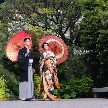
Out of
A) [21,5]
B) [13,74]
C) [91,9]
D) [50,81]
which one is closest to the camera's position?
[50,81]

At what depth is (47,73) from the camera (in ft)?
37.1

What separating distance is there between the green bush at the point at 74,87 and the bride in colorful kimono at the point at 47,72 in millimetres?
1986

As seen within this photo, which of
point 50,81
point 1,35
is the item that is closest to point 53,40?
point 50,81

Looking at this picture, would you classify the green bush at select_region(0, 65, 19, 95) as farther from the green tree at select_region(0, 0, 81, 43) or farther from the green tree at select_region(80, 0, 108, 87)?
the green tree at select_region(80, 0, 108, 87)

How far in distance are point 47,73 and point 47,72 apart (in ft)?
0.11

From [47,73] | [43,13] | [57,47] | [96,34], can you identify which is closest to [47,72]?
[47,73]

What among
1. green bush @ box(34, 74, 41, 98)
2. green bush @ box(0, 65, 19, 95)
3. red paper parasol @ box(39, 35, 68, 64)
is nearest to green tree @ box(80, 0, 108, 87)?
red paper parasol @ box(39, 35, 68, 64)

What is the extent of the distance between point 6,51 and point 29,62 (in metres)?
0.92

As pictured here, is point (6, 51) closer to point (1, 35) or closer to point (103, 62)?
point (1, 35)

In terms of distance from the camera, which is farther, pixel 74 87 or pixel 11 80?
pixel 74 87

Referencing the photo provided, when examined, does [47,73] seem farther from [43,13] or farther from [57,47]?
[43,13]

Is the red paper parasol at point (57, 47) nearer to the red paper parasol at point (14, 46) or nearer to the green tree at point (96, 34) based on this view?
the red paper parasol at point (14, 46)

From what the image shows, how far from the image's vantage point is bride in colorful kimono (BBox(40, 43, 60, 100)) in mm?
11211

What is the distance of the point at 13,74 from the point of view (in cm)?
1274
